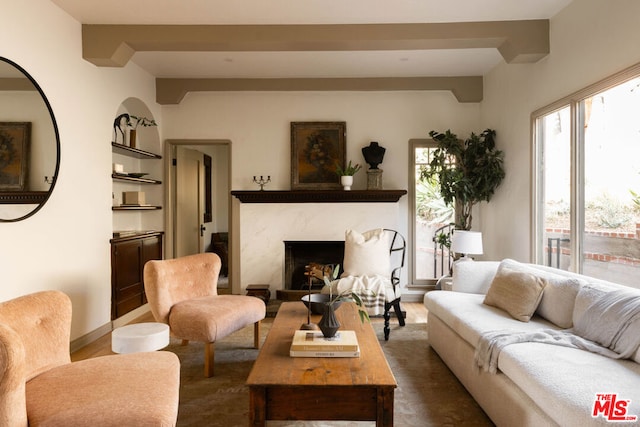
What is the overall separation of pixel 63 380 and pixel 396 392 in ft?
6.40

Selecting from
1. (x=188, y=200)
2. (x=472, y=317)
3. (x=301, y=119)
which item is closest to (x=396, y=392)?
(x=472, y=317)

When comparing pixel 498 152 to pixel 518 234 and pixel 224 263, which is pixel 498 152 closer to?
pixel 518 234

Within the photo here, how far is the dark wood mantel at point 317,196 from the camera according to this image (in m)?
5.20

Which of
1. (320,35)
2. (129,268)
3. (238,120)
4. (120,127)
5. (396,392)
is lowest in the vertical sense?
(396,392)

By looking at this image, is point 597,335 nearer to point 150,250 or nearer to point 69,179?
point 69,179

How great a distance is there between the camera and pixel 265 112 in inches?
213

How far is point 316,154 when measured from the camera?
5.36 meters

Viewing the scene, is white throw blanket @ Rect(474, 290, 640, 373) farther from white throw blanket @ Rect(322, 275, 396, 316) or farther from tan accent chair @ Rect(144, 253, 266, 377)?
tan accent chair @ Rect(144, 253, 266, 377)

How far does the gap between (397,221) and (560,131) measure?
2.24 metres

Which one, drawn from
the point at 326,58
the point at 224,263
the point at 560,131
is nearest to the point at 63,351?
the point at 326,58

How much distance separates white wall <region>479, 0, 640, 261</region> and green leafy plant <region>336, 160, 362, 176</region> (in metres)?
1.74

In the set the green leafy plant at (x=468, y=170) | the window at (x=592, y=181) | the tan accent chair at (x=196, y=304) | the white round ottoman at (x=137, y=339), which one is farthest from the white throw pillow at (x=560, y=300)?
the white round ottoman at (x=137, y=339)

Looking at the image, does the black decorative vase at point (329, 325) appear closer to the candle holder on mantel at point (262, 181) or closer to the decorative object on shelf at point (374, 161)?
the decorative object on shelf at point (374, 161)

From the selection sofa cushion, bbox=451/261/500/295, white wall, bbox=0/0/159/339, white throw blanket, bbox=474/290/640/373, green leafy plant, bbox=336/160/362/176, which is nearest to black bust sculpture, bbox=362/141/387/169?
green leafy plant, bbox=336/160/362/176
